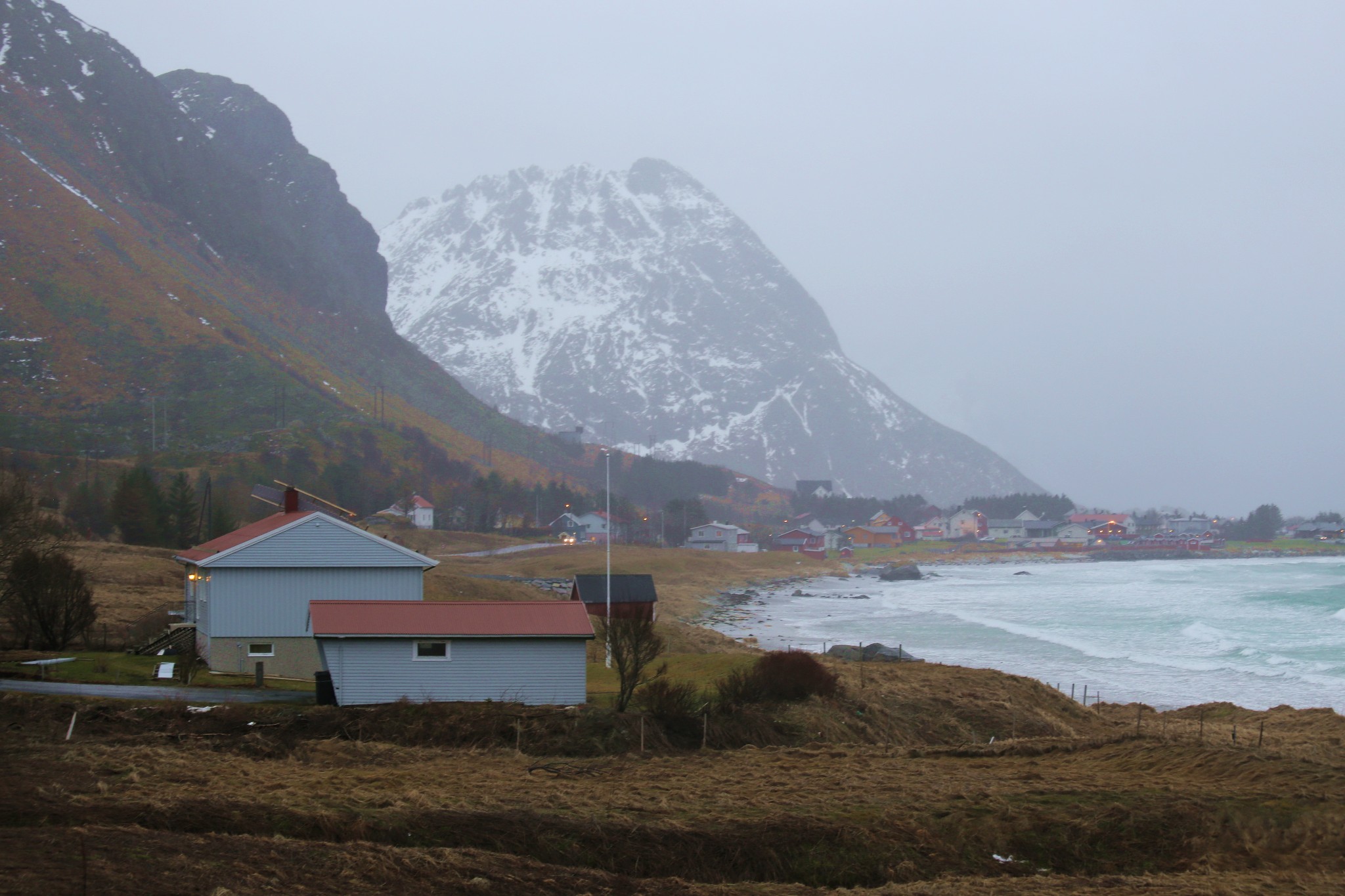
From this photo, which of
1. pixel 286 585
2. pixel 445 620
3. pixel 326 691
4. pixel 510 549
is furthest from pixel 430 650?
pixel 510 549

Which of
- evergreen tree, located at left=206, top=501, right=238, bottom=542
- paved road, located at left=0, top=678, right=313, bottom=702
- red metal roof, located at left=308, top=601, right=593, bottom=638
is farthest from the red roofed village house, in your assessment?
paved road, located at left=0, top=678, right=313, bottom=702

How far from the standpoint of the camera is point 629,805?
17.2m

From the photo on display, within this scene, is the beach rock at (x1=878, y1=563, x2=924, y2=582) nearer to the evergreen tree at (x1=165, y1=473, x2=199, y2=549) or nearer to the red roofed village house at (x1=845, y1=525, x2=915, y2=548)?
the red roofed village house at (x1=845, y1=525, x2=915, y2=548)

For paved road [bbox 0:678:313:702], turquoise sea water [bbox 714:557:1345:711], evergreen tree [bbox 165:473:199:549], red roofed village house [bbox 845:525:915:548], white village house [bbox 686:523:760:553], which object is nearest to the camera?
paved road [bbox 0:678:313:702]

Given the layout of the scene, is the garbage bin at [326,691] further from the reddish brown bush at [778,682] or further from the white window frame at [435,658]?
the reddish brown bush at [778,682]

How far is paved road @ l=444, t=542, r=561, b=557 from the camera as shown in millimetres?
98688

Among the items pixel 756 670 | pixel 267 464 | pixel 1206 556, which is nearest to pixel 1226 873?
pixel 756 670

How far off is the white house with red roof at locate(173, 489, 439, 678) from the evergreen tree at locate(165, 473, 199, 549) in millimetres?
43880

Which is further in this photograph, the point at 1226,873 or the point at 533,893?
the point at 1226,873

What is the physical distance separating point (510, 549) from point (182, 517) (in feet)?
125

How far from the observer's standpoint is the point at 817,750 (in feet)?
76.6

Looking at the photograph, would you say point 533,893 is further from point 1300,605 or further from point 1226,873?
point 1300,605

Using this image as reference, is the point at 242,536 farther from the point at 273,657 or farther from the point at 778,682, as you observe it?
the point at 778,682

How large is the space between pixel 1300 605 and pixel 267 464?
301ft
